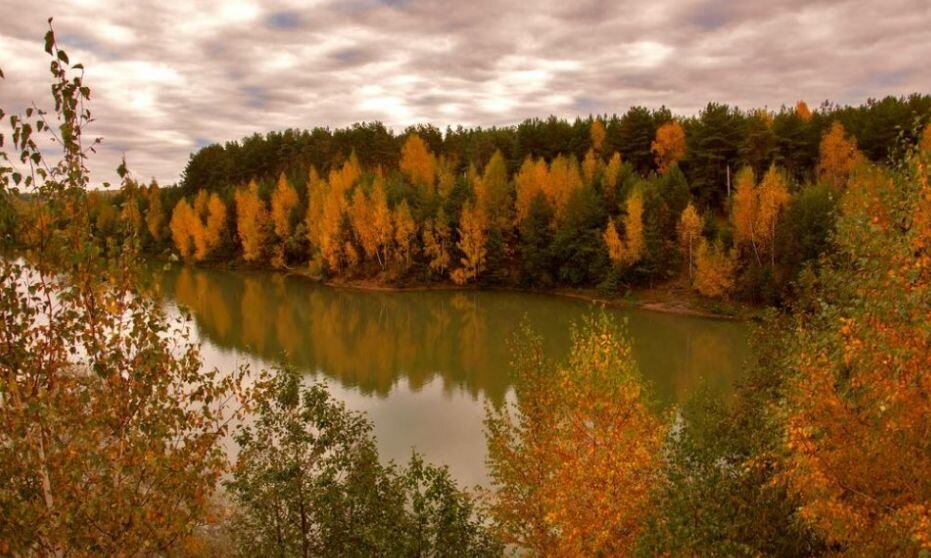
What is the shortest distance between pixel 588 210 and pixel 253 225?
44468 millimetres

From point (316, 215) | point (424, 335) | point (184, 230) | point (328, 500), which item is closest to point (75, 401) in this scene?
point (328, 500)

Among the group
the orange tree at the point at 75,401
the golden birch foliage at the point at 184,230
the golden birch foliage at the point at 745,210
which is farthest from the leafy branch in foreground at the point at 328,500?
the golden birch foliage at the point at 184,230

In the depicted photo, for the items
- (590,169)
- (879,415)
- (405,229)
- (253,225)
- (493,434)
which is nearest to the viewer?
(879,415)

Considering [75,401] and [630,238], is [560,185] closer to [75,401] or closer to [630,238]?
[630,238]

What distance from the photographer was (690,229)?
175 feet

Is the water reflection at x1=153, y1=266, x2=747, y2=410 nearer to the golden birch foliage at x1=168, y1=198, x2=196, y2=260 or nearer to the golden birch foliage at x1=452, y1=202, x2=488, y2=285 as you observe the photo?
the golden birch foliage at x1=452, y1=202, x2=488, y2=285

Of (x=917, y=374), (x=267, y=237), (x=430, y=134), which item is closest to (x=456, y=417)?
(x=917, y=374)

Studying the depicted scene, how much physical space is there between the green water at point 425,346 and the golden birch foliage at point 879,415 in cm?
835

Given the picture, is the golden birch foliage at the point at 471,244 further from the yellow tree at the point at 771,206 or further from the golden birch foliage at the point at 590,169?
the yellow tree at the point at 771,206

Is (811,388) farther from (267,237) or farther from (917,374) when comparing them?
(267,237)

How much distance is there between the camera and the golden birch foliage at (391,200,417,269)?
64.6 m

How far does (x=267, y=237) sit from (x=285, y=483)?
73271 mm

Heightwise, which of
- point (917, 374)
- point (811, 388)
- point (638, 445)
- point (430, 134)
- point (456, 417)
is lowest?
point (456, 417)

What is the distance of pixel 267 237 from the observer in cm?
8106
